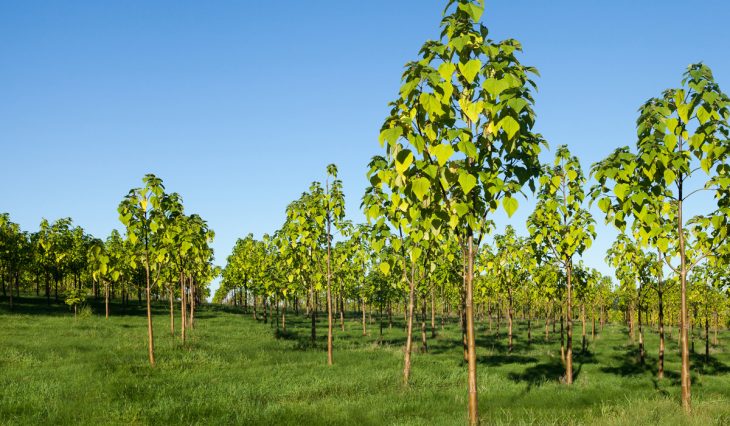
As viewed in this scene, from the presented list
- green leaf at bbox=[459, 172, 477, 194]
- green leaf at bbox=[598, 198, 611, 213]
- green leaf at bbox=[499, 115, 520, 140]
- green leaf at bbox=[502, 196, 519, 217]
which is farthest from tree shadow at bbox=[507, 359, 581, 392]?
green leaf at bbox=[499, 115, 520, 140]

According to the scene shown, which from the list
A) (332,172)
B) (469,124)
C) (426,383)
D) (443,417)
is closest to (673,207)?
(469,124)

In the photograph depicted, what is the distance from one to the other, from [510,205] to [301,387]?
35.9 feet

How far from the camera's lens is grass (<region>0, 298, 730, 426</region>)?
10.5 m

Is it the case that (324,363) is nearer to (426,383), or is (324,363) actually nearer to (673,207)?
(426,383)

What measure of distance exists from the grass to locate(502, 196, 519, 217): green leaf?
4.12m

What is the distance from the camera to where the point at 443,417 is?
1038cm

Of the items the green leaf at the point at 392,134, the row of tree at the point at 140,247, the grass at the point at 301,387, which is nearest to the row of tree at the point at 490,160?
the green leaf at the point at 392,134

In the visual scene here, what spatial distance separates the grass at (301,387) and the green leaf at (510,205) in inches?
162

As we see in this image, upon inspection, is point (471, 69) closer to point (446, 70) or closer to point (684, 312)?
point (446, 70)

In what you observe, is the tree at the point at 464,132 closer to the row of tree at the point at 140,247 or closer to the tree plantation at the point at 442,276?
the tree plantation at the point at 442,276

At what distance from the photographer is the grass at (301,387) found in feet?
34.4

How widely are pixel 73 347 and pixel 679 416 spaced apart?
80.8 feet

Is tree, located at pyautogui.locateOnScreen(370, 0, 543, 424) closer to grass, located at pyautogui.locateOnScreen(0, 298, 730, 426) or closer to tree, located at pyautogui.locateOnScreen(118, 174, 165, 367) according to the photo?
grass, located at pyautogui.locateOnScreen(0, 298, 730, 426)

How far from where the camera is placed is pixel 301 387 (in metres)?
14.4
